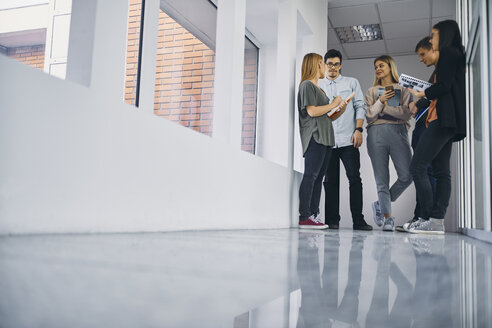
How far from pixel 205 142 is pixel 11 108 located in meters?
1.29

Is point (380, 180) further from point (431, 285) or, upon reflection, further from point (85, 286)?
point (85, 286)

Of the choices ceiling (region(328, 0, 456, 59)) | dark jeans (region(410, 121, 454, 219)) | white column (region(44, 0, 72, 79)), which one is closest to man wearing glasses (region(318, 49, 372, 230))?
dark jeans (region(410, 121, 454, 219))

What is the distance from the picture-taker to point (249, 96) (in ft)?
17.1

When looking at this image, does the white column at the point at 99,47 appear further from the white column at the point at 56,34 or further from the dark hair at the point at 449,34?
the dark hair at the point at 449,34

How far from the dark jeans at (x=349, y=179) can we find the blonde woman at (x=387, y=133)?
0.18 meters

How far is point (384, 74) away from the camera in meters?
3.79

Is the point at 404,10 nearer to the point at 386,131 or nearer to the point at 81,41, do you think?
the point at 386,131

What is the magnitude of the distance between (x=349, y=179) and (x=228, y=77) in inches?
62.9

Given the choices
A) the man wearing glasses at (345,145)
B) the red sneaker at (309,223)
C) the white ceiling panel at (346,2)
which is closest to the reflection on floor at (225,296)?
the red sneaker at (309,223)

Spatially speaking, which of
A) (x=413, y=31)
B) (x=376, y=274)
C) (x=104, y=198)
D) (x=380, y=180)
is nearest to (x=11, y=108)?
(x=104, y=198)

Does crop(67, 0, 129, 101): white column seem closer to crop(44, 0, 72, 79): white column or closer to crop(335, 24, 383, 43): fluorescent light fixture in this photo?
crop(44, 0, 72, 79): white column

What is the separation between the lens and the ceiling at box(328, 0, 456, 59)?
557 cm

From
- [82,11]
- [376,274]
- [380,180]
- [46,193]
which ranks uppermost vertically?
[82,11]

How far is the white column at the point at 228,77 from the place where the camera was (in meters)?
2.94
